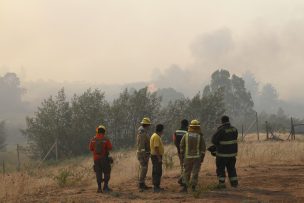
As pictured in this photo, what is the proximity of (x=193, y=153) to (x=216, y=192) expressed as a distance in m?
1.25

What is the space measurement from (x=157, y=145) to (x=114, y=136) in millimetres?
35489

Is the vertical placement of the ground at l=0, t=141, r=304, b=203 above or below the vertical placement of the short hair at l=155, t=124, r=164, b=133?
below

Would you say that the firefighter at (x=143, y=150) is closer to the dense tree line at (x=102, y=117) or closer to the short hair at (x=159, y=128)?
the short hair at (x=159, y=128)

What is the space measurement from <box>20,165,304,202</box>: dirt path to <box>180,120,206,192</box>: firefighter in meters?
0.45

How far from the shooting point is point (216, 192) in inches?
466

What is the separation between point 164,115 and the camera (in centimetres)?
4966

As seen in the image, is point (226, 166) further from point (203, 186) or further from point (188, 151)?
point (188, 151)

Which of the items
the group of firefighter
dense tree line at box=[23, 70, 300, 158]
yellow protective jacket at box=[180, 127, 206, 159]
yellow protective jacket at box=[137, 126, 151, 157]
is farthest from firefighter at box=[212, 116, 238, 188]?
dense tree line at box=[23, 70, 300, 158]

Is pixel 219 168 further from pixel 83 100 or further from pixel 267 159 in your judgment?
pixel 83 100

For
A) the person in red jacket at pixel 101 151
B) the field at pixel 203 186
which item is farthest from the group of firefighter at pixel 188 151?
the field at pixel 203 186

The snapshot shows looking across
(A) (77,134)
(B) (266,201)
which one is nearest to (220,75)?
(A) (77,134)

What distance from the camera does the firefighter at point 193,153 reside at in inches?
465

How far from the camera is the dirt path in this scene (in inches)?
438

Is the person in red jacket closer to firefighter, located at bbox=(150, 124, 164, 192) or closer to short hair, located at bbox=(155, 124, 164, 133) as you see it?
firefighter, located at bbox=(150, 124, 164, 192)
